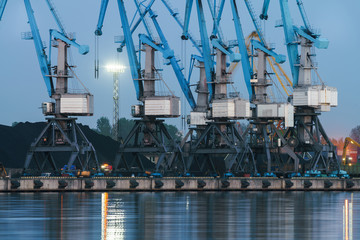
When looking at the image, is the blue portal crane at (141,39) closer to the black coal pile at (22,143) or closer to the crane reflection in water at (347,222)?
the black coal pile at (22,143)

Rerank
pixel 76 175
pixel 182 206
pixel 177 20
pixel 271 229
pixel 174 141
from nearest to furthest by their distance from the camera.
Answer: pixel 271 229 < pixel 182 206 < pixel 76 175 < pixel 174 141 < pixel 177 20

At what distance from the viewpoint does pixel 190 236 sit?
42.2 metres

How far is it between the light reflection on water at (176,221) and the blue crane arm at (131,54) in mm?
54178

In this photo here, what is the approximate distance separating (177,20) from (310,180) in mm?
38993

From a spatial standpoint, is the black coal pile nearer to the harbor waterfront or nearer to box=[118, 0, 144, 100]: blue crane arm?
box=[118, 0, 144, 100]: blue crane arm

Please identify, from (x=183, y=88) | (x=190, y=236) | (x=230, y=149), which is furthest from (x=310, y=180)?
(x=190, y=236)

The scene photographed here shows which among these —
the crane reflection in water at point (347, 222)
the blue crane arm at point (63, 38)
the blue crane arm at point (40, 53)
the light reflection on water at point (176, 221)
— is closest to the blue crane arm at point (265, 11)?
the blue crane arm at point (63, 38)

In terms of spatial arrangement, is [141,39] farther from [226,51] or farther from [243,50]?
[243,50]

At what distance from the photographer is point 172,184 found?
348ft

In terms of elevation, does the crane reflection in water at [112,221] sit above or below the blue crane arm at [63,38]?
below

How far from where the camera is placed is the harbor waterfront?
9994 cm

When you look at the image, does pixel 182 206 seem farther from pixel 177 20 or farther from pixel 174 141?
pixel 177 20

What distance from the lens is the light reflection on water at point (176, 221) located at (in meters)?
42.9

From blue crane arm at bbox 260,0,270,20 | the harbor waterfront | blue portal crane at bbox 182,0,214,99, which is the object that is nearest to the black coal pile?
blue portal crane at bbox 182,0,214,99
